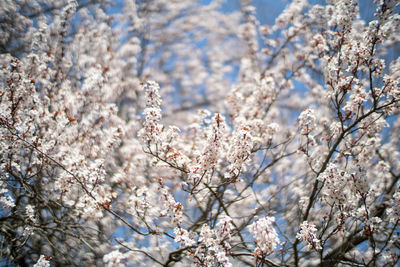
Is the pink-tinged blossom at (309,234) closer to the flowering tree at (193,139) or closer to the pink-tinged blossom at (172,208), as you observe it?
the flowering tree at (193,139)

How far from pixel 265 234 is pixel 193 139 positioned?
2.56 meters

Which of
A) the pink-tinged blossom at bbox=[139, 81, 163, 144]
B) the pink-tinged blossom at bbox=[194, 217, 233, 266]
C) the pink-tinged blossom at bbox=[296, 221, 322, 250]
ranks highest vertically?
the pink-tinged blossom at bbox=[139, 81, 163, 144]

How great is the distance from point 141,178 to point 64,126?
1.53m

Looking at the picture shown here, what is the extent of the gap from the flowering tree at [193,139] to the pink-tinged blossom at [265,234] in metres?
0.01

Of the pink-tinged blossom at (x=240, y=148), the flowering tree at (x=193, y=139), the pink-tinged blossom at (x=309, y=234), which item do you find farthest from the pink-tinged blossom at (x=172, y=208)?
the pink-tinged blossom at (x=309, y=234)

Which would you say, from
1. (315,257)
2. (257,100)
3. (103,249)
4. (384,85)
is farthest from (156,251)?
(384,85)

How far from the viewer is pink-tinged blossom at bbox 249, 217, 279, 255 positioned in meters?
2.08

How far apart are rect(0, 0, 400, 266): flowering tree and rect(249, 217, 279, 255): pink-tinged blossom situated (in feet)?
0.05

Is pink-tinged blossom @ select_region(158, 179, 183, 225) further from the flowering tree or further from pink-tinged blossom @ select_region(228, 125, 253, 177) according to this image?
pink-tinged blossom @ select_region(228, 125, 253, 177)

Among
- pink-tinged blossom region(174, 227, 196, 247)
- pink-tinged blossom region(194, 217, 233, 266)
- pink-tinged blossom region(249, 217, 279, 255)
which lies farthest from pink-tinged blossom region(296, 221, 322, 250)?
pink-tinged blossom region(174, 227, 196, 247)

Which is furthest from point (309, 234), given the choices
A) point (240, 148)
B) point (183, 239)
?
point (183, 239)

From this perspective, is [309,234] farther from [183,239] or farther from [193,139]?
[193,139]

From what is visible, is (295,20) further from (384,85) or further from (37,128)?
(37,128)

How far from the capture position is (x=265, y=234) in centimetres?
208
